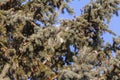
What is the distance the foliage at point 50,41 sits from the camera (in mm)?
11719

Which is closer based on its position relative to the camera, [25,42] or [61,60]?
[25,42]

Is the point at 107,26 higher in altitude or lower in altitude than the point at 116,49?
higher

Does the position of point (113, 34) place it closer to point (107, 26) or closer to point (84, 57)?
point (107, 26)

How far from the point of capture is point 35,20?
13.9 meters

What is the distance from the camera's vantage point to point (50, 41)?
11.9 metres

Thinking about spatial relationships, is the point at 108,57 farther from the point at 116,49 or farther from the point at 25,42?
the point at 25,42

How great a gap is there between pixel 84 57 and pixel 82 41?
8.76 ft

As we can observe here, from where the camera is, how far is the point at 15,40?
12547 mm

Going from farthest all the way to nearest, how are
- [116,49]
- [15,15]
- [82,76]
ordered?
[116,49], [15,15], [82,76]

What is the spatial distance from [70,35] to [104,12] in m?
1.65

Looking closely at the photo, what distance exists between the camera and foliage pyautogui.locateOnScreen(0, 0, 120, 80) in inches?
461

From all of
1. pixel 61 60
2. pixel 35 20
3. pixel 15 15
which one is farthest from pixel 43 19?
pixel 15 15

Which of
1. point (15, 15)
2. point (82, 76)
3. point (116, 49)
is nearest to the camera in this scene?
point (82, 76)

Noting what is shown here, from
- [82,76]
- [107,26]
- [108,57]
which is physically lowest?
[82,76]
